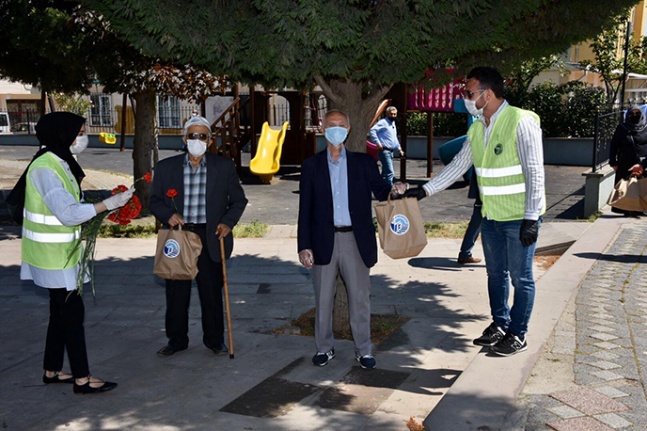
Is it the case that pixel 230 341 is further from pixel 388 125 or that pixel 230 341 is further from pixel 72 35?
pixel 388 125

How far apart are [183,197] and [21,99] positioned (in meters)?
43.7

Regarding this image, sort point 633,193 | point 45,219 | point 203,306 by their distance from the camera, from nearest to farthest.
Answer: point 45,219, point 203,306, point 633,193

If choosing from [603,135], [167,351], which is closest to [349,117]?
[167,351]

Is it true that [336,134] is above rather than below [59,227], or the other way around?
above

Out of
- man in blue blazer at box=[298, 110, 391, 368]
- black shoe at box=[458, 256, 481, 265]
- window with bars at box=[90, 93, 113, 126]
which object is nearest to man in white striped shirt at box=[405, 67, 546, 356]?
man in blue blazer at box=[298, 110, 391, 368]

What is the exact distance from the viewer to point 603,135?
13.6 metres

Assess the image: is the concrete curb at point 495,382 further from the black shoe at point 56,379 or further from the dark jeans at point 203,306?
the black shoe at point 56,379

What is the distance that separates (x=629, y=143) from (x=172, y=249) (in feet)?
25.2

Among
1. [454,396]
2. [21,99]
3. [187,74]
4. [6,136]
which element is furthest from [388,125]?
[21,99]

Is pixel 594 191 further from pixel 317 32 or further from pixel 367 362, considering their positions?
pixel 317 32

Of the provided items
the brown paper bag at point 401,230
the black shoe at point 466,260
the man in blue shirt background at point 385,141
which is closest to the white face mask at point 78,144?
the brown paper bag at point 401,230

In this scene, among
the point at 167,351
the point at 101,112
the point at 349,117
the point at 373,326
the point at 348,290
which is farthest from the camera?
the point at 101,112

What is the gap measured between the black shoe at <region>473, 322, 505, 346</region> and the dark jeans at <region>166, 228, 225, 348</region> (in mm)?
2011

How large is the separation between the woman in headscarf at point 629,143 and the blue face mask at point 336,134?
6.57 m
